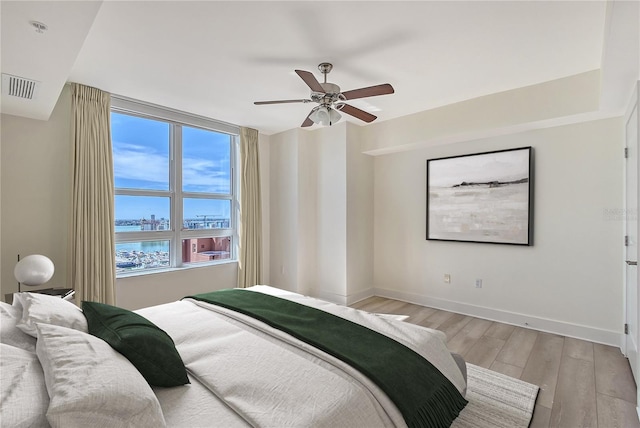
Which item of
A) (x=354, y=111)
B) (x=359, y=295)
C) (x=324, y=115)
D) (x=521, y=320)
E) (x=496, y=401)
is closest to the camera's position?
(x=496, y=401)

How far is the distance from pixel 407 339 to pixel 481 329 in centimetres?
217

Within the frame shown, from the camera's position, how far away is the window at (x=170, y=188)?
3.64 metres

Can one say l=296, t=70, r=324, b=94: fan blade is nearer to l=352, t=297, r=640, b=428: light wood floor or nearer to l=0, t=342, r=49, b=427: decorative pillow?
l=0, t=342, r=49, b=427: decorative pillow

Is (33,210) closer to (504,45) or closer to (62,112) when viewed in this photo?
(62,112)

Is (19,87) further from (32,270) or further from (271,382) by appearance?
(271,382)

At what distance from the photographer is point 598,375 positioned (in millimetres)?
2479

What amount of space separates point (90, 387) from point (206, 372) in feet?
1.78

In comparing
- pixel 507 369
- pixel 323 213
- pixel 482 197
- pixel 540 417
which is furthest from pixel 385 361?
pixel 323 213

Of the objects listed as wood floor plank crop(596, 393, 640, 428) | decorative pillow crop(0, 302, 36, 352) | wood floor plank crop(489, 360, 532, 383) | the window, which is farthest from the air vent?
wood floor plank crop(596, 393, 640, 428)

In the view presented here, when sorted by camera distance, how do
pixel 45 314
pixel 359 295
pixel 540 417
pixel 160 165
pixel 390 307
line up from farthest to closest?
pixel 359 295 < pixel 390 307 < pixel 160 165 < pixel 540 417 < pixel 45 314

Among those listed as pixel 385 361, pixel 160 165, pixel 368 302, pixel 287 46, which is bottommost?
pixel 368 302

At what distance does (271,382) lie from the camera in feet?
4.23

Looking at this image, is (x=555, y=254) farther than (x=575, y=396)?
Yes

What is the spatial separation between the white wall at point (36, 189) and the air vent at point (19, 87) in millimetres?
624
